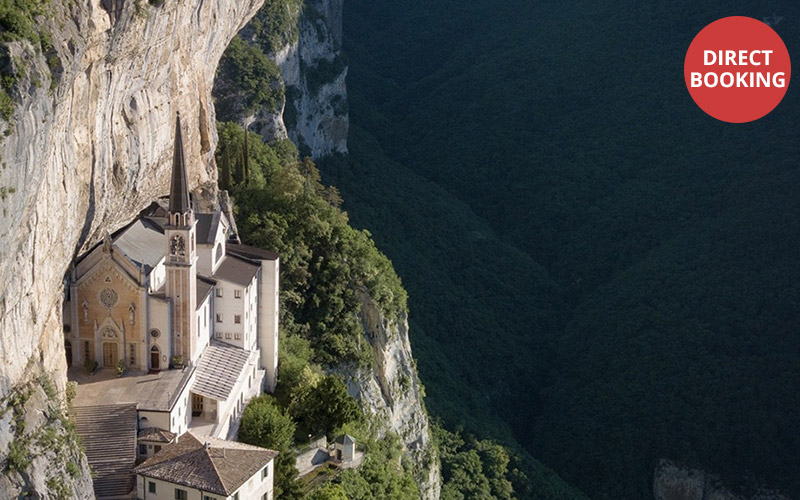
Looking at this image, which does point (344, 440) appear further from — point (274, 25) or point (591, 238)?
point (591, 238)

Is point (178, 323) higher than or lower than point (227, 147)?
lower

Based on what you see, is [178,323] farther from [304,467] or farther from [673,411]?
[673,411]

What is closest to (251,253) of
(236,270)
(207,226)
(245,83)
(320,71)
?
(236,270)

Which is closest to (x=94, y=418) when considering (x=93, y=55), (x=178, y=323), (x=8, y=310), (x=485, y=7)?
(x=178, y=323)

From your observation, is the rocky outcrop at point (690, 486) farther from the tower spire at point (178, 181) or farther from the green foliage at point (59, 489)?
the green foliage at point (59, 489)

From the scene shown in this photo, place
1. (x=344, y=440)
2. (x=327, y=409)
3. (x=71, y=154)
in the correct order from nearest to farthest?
(x=71, y=154) → (x=327, y=409) → (x=344, y=440)

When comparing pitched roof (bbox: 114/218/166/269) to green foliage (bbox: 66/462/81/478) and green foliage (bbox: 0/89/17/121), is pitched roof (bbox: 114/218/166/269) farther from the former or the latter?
green foliage (bbox: 0/89/17/121)

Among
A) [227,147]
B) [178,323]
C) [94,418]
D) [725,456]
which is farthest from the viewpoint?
[725,456]

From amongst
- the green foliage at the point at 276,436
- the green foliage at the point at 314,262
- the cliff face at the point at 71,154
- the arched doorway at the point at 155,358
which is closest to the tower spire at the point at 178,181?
the cliff face at the point at 71,154
